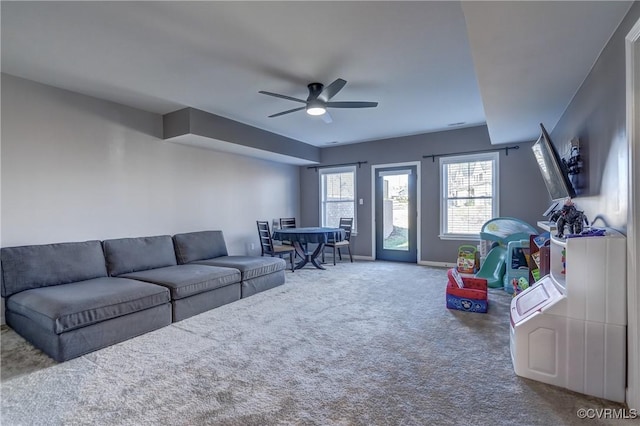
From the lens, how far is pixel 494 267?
178 inches

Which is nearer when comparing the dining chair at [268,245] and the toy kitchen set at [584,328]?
the toy kitchen set at [584,328]

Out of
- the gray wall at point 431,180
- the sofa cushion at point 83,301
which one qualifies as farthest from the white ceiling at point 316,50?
the sofa cushion at point 83,301

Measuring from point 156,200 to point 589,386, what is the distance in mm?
4975

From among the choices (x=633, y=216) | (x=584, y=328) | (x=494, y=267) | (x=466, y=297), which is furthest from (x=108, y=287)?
(x=494, y=267)

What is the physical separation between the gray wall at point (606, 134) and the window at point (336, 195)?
4365 millimetres

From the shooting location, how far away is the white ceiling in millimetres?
2045

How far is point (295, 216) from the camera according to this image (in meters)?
7.39

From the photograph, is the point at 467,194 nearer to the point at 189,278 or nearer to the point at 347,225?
the point at 347,225

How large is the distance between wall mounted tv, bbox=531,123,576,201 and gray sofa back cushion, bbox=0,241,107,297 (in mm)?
4721

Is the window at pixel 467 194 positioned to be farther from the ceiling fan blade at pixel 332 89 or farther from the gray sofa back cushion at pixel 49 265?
the gray sofa back cushion at pixel 49 265

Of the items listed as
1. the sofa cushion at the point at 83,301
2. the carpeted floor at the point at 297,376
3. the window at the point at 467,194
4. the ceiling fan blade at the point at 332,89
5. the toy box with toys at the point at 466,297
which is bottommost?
the carpeted floor at the point at 297,376

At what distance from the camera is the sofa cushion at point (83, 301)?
235 cm

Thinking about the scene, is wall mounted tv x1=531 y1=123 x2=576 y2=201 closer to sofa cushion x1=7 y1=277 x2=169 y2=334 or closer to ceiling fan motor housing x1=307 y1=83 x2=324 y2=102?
ceiling fan motor housing x1=307 y1=83 x2=324 y2=102

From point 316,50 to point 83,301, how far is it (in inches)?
115
